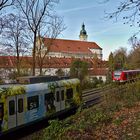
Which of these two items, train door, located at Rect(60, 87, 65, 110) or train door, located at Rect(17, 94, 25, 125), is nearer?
train door, located at Rect(17, 94, 25, 125)

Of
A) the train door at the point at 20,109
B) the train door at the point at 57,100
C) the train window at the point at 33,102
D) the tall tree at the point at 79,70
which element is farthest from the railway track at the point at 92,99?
the tall tree at the point at 79,70

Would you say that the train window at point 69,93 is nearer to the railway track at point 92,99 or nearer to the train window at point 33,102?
the railway track at point 92,99

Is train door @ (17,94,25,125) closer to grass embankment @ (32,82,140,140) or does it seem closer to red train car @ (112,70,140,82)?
grass embankment @ (32,82,140,140)

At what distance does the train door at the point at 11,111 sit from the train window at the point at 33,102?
1.25 m

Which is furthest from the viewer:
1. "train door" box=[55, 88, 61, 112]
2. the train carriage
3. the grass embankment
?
"train door" box=[55, 88, 61, 112]

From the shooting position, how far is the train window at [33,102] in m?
15.5

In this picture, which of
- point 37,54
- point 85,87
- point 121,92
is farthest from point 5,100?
point 85,87

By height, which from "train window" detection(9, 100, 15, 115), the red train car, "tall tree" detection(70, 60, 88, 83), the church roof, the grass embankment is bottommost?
the grass embankment

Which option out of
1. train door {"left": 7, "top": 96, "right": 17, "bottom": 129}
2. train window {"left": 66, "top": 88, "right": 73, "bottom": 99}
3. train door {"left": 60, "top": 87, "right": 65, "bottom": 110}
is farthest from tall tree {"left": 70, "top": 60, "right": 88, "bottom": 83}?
train door {"left": 7, "top": 96, "right": 17, "bottom": 129}

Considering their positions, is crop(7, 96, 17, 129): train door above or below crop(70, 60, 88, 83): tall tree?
below

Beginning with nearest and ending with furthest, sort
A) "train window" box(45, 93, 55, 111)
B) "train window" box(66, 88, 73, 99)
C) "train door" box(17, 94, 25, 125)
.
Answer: "train door" box(17, 94, 25, 125), "train window" box(45, 93, 55, 111), "train window" box(66, 88, 73, 99)

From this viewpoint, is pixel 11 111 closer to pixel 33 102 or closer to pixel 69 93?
pixel 33 102

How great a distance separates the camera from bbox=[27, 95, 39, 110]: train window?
50.9ft

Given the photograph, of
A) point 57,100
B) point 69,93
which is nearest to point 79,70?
point 69,93
